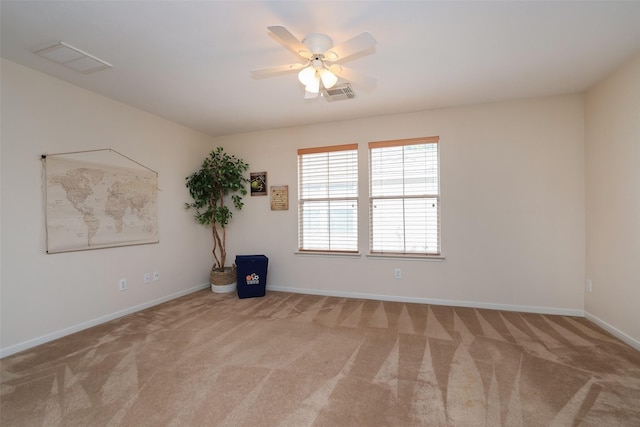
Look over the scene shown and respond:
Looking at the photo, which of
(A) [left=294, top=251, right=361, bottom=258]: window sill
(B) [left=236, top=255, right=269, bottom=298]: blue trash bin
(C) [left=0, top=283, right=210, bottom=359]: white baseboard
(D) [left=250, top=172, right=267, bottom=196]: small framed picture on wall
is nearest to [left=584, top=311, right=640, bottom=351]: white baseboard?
(A) [left=294, top=251, right=361, bottom=258]: window sill

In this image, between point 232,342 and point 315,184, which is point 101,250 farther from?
point 315,184

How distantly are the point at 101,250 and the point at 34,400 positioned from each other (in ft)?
5.47

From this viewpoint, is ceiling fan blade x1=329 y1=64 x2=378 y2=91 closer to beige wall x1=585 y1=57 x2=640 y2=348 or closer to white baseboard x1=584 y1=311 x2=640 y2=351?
beige wall x1=585 y1=57 x2=640 y2=348

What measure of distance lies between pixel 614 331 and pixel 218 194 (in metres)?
5.10

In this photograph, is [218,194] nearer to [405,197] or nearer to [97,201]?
[97,201]

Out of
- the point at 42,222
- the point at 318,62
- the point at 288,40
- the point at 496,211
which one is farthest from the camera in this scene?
the point at 496,211

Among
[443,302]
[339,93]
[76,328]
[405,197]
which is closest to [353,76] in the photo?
[339,93]

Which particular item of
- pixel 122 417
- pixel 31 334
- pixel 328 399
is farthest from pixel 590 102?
pixel 31 334

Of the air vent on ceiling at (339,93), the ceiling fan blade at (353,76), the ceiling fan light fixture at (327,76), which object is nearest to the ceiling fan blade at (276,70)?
the ceiling fan light fixture at (327,76)

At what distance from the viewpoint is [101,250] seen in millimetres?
3184

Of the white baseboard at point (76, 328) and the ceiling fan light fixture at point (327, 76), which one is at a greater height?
the ceiling fan light fixture at point (327, 76)

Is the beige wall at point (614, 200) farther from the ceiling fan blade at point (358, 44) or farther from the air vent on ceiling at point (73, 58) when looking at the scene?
the air vent on ceiling at point (73, 58)

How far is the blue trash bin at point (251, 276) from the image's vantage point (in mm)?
4086

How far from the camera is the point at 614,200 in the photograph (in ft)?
9.04
